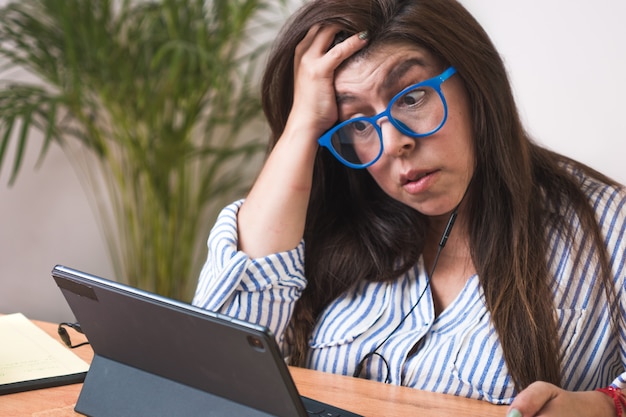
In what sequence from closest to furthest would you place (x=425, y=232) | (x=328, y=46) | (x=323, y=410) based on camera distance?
(x=323, y=410), (x=328, y=46), (x=425, y=232)

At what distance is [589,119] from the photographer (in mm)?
1730

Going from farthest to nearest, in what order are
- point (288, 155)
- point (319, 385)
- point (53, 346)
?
point (288, 155) → point (53, 346) → point (319, 385)

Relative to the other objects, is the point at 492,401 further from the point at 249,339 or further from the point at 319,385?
the point at 249,339

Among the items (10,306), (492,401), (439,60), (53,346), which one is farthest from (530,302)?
(10,306)

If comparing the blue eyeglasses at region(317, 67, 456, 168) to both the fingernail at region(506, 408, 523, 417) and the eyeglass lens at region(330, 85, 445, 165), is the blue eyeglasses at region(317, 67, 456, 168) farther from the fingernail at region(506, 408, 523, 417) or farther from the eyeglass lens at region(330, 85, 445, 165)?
the fingernail at region(506, 408, 523, 417)

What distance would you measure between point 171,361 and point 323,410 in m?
0.24

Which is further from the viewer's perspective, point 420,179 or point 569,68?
point 569,68

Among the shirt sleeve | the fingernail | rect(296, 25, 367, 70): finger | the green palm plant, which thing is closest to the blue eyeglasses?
rect(296, 25, 367, 70): finger

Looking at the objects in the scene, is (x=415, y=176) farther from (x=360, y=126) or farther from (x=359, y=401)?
(x=359, y=401)

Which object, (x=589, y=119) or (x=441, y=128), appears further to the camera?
(x=589, y=119)

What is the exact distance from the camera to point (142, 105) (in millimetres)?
2699

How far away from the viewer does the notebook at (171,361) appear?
850mm

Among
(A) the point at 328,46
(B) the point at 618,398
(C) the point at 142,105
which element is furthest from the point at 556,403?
(C) the point at 142,105

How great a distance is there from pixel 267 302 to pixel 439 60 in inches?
20.9
